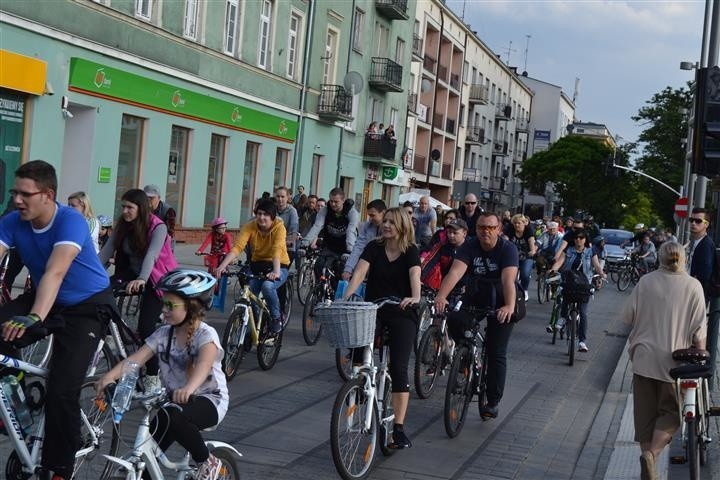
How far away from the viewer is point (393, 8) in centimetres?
4312

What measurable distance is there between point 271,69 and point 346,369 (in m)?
21.9

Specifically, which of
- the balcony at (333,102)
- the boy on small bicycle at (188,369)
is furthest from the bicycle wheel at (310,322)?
the balcony at (333,102)

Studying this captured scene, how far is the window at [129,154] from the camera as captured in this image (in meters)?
23.8

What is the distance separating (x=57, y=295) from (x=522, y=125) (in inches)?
3892

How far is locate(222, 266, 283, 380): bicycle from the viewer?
32.6 ft

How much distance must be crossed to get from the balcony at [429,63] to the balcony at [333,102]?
85.9 feet

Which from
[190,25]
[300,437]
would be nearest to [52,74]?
[190,25]

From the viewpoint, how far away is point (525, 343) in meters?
15.6

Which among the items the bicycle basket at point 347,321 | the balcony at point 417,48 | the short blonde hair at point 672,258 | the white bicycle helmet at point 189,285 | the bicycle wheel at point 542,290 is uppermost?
the balcony at point 417,48

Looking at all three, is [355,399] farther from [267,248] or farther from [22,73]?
[22,73]

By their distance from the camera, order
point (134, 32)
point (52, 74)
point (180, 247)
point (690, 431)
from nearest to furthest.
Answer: point (690, 431) < point (52, 74) < point (134, 32) < point (180, 247)

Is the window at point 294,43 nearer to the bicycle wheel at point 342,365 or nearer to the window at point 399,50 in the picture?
the window at point 399,50

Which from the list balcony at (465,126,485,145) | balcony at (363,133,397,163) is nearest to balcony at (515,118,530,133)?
balcony at (465,126,485,145)

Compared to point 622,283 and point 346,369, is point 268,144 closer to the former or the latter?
point 622,283
